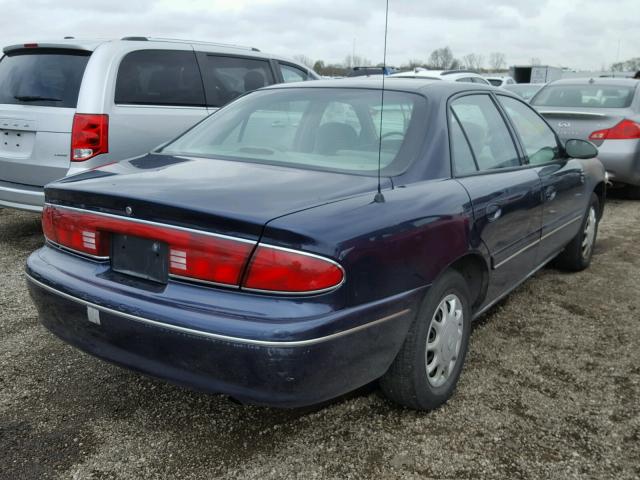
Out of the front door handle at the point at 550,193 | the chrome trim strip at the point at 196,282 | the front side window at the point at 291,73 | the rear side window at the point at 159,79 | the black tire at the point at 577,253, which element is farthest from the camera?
the front side window at the point at 291,73

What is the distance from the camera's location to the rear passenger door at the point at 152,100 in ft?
16.1

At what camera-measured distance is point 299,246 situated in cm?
199

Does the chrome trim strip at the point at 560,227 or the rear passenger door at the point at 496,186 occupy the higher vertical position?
the rear passenger door at the point at 496,186

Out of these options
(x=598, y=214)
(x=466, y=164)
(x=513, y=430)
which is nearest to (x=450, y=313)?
(x=513, y=430)

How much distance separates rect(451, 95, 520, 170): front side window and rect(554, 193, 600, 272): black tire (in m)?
1.39

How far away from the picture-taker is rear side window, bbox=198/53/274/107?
5.80 m

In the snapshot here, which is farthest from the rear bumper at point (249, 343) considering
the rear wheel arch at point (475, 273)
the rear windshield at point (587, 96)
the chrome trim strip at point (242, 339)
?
the rear windshield at point (587, 96)

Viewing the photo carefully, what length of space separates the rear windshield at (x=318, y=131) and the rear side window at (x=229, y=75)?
2579 mm

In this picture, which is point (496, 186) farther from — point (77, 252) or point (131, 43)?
point (131, 43)

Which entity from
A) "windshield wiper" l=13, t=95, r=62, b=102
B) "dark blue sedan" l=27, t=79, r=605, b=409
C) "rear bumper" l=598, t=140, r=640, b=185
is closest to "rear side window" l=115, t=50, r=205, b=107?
"windshield wiper" l=13, t=95, r=62, b=102

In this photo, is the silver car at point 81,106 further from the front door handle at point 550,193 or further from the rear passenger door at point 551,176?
the front door handle at point 550,193

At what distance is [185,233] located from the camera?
6.94ft

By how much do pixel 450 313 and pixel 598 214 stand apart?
293cm

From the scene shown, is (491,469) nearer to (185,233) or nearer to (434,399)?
(434,399)
